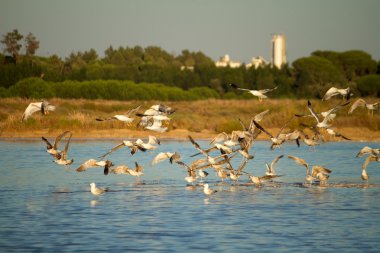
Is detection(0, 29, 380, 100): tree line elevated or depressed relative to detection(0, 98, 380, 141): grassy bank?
elevated

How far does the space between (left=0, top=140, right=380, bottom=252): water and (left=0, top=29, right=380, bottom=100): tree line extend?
4030 centimetres

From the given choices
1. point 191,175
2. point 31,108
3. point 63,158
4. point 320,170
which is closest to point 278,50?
point 31,108

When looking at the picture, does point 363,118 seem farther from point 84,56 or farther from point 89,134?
point 84,56

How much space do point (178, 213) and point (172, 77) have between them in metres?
74.5

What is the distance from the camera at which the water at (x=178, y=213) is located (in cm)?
1411

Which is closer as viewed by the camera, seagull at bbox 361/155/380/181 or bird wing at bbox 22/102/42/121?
seagull at bbox 361/155/380/181

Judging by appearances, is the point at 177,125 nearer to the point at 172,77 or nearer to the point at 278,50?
the point at 172,77

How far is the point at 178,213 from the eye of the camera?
17312 mm

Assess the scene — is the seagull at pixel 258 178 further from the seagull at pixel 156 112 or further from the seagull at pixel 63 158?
the seagull at pixel 63 158

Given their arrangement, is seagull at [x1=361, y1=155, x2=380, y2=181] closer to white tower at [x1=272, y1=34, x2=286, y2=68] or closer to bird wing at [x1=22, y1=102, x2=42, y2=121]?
bird wing at [x1=22, y1=102, x2=42, y2=121]

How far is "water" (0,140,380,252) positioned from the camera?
14109 millimetres

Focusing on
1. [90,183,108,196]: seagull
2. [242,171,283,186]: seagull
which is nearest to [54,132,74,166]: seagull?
[90,183,108,196]: seagull

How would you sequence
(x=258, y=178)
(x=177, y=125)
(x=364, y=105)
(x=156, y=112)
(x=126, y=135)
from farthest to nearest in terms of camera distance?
(x=177, y=125) → (x=126, y=135) → (x=364, y=105) → (x=156, y=112) → (x=258, y=178)

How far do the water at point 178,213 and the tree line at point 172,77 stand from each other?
132ft
